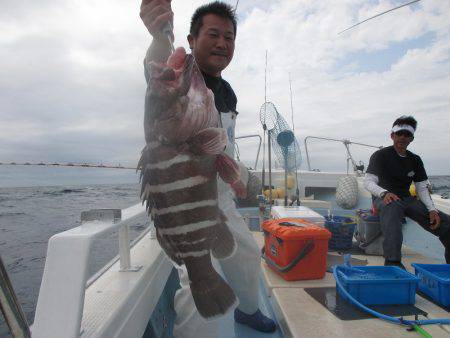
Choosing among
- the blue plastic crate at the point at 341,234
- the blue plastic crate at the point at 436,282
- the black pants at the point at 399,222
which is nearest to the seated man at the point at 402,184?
the black pants at the point at 399,222

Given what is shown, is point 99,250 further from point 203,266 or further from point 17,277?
point 203,266

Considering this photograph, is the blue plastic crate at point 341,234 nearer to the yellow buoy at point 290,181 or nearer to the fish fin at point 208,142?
the fish fin at point 208,142

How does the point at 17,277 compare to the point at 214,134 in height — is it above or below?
below

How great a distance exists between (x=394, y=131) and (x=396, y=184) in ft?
2.55

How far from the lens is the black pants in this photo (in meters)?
3.91

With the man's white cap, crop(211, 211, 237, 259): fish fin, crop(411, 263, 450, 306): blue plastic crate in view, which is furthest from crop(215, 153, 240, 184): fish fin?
the man's white cap

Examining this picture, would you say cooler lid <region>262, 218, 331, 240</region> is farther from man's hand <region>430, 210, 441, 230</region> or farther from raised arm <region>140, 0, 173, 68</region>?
raised arm <region>140, 0, 173, 68</region>

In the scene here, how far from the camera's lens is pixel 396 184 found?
4.80 m

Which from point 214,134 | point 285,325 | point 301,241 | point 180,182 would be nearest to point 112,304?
point 180,182

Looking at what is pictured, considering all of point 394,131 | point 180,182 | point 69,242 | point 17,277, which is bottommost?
point 17,277

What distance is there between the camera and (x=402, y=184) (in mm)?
4797

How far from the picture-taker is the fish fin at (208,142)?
1486mm

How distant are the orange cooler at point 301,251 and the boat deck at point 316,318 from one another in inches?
3.8

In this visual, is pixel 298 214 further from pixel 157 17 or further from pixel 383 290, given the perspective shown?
Result: pixel 157 17
